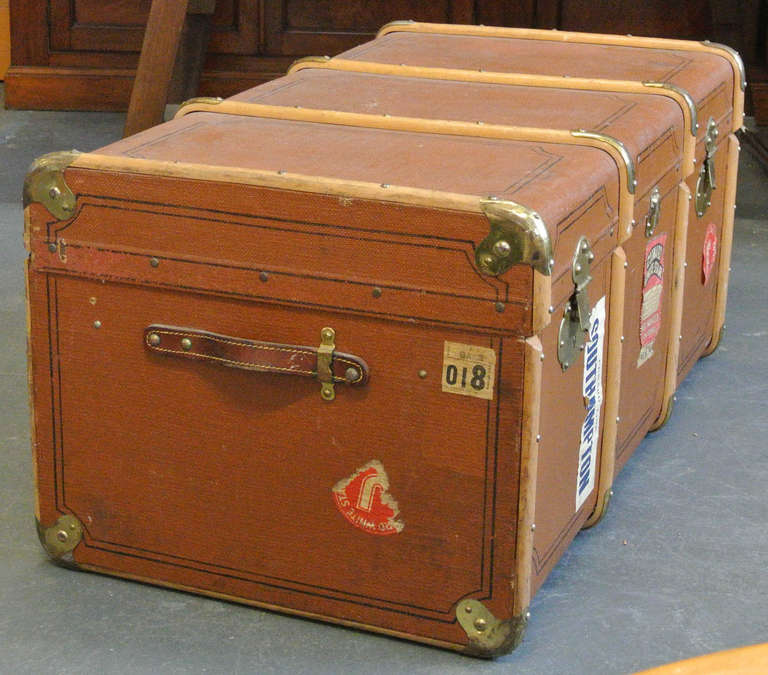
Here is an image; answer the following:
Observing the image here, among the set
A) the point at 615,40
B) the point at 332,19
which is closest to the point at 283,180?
the point at 615,40

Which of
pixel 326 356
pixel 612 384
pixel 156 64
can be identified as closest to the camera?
pixel 326 356

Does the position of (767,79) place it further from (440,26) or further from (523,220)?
(523,220)

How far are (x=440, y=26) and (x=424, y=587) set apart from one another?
1.36 m

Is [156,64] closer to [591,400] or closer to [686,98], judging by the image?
[686,98]

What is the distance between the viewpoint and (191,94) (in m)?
4.24

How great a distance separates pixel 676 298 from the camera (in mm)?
2230

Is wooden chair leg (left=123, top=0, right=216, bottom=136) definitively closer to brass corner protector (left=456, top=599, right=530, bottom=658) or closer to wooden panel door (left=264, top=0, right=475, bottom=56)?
wooden panel door (left=264, top=0, right=475, bottom=56)

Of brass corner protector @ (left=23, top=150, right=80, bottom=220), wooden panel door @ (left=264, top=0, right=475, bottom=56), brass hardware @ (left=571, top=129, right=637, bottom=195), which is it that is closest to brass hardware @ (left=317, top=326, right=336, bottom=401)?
brass corner protector @ (left=23, top=150, right=80, bottom=220)

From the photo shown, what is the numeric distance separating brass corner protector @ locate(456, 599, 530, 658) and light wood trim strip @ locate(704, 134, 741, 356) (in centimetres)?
112

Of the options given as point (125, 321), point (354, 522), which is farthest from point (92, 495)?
point (354, 522)

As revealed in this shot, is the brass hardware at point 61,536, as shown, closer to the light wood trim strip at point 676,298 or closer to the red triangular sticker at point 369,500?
the red triangular sticker at point 369,500

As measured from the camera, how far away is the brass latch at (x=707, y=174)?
7.58ft

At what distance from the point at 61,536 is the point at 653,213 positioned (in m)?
0.93

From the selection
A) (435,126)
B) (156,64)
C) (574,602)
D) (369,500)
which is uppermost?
(435,126)
